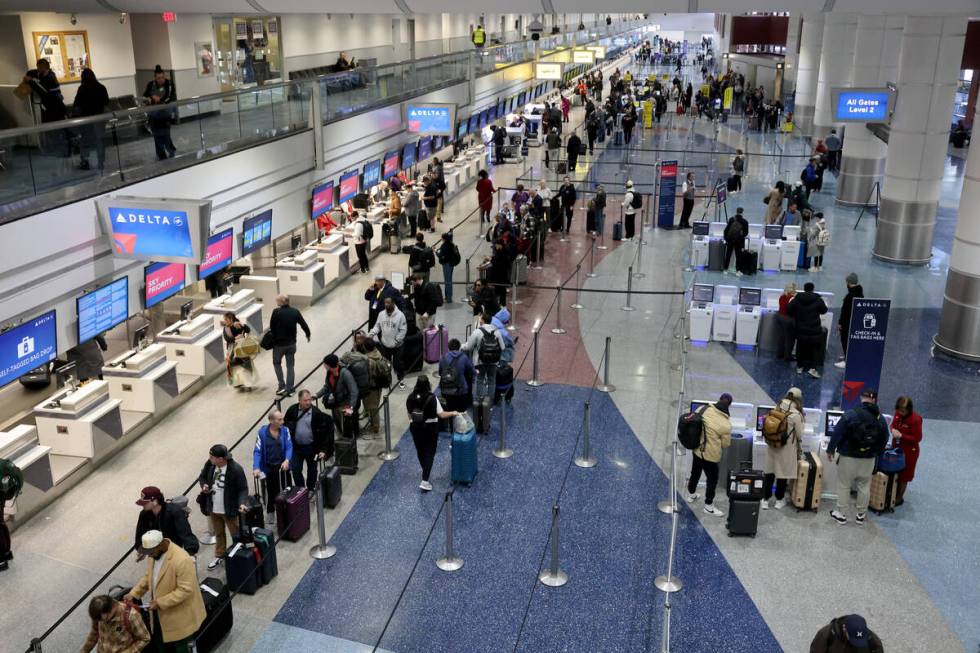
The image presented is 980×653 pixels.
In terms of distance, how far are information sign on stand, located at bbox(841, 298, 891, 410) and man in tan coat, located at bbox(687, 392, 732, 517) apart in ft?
9.48

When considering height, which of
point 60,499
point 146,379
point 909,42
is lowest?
point 60,499

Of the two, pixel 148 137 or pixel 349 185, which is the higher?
pixel 148 137

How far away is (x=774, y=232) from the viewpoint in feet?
61.1

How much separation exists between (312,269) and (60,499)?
24.3 ft

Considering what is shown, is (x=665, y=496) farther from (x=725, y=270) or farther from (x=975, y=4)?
(x=725, y=270)

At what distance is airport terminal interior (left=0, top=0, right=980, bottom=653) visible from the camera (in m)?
7.90

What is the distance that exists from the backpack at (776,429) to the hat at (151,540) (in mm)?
6213

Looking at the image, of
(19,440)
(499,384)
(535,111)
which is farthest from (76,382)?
(535,111)

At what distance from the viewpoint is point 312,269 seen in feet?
53.9

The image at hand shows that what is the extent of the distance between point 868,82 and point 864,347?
54.4 feet

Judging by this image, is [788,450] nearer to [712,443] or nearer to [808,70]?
[712,443]

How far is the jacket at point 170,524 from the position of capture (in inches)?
291

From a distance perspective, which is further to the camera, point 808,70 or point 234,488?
point 808,70

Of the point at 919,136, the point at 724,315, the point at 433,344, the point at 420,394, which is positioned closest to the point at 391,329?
the point at 433,344
